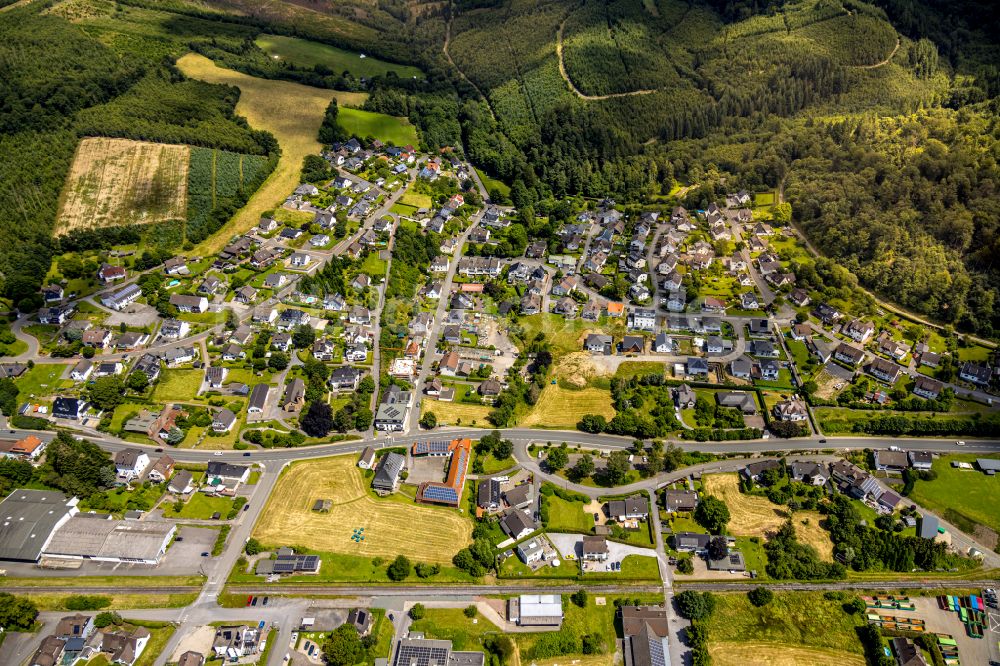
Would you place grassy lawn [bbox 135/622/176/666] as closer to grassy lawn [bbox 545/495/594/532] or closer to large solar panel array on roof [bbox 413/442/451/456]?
large solar panel array on roof [bbox 413/442/451/456]

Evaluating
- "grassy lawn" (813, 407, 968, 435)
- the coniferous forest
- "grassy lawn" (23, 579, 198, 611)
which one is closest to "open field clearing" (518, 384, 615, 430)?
"grassy lawn" (813, 407, 968, 435)

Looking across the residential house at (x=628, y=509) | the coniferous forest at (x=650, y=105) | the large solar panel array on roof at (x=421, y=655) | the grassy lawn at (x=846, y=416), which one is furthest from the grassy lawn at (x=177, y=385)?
the grassy lawn at (x=846, y=416)

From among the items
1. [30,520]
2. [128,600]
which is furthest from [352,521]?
[30,520]

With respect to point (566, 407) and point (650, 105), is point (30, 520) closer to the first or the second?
point (566, 407)

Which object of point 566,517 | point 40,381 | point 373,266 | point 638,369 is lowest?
point 566,517

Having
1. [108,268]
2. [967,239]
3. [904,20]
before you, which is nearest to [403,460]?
[108,268]

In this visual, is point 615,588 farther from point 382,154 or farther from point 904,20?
point 904,20

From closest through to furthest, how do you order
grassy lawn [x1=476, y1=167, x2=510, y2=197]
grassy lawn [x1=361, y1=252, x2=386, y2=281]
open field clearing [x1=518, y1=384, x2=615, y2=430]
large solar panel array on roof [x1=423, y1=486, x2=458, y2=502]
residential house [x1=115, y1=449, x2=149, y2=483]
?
large solar panel array on roof [x1=423, y1=486, x2=458, y2=502], residential house [x1=115, y1=449, x2=149, y2=483], open field clearing [x1=518, y1=384, x2=615, y2=430], grassy lawn [x1=361, y1=252, x2=386, y2=281], grassy lawn [x1=476, y1=167, x2=510, y2=197]
